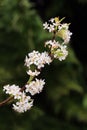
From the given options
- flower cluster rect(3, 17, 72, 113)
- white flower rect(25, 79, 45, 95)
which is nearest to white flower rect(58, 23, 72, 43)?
flower cluster rect(3, 17, 72, 113)

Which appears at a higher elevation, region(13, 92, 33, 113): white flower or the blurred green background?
the blurred green background

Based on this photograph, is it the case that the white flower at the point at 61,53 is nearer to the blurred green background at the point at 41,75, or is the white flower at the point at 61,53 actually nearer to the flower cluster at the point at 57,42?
the flower cluster at the point at 57,42

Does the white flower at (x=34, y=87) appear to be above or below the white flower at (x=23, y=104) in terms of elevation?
above

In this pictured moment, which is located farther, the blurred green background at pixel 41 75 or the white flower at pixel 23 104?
the blurred green background at pixel 41 75

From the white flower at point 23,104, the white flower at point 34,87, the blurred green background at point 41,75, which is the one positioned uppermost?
the blurred green background at point 41,75

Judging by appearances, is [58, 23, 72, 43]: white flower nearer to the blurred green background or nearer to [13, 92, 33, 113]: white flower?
[13, 92, 33, 113]: white flower

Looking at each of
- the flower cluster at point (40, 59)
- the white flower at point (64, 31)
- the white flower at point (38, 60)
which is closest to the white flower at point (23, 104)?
the flower cluster at point (40, 59)

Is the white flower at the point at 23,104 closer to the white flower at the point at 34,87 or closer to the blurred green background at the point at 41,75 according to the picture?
the white flower at the point at 34,87

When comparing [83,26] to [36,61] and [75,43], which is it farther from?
[36,61]

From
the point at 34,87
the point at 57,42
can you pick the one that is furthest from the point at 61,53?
the point at 34,87
